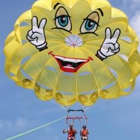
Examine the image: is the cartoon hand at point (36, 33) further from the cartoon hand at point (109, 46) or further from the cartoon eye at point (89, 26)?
the cartoon hand at point (109, 46)

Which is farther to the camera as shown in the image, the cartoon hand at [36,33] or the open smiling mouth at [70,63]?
the open smiling mouth at [70,63]

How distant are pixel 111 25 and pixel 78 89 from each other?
362cm

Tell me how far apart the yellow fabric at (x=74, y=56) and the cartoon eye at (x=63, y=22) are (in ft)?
0.73

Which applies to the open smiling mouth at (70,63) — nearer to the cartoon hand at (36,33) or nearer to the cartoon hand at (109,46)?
the cartoon hand at (109,46)

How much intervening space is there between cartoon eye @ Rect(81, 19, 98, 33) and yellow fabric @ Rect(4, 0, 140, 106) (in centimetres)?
21

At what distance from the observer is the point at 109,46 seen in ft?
109

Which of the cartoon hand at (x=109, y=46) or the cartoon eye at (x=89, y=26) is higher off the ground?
the cartoon eye at (x=89, y=26)

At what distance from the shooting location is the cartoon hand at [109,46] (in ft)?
108

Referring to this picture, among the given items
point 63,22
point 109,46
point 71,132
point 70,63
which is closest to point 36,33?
point 63,22

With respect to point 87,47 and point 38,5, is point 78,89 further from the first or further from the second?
point 38,5

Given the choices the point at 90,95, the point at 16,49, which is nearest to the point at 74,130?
the point at 90,95

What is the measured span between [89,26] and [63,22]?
1.16m

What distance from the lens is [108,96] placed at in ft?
113

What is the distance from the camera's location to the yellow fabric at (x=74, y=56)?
107ft
